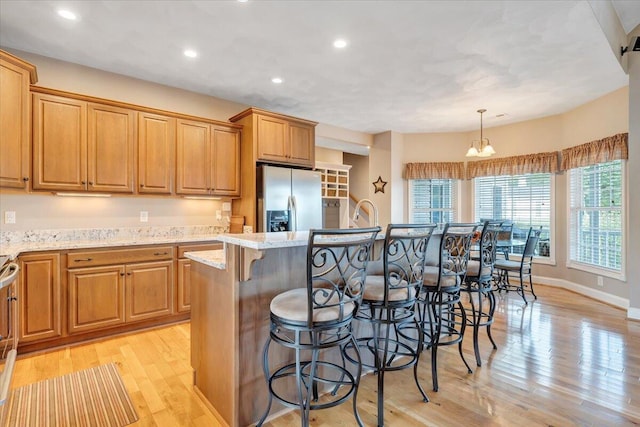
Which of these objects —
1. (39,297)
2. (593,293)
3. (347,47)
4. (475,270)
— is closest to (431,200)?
(593,293)

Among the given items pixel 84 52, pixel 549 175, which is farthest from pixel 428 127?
pixel 84 52

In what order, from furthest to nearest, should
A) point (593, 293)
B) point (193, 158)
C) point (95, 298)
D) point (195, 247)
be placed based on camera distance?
point (593, 293)
point (193, 158)
point (195, 247)
point (95, 298)

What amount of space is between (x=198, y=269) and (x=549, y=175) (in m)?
5.91

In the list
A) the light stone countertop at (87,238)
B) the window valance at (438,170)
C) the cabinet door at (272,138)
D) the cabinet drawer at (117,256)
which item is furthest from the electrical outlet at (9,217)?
the window valance at (438,170)

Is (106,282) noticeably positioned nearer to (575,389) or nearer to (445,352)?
(445,352)

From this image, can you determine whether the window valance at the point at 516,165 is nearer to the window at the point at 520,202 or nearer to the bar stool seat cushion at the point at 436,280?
the window at the point at 520,202

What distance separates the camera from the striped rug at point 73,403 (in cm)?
190

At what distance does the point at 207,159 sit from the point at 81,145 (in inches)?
50.5

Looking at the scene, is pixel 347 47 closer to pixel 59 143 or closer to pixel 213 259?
pixel 213 259

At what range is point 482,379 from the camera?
237 centimetres

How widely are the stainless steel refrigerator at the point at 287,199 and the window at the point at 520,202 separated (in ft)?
12.1

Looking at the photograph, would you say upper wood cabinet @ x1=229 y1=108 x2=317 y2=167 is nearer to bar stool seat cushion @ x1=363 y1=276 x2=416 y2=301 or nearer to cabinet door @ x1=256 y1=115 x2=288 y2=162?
cabinet door @ x1=256 y1=115 x2=288 y2=162

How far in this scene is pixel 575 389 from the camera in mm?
2238

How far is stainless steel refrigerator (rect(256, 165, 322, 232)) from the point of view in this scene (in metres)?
4.10
